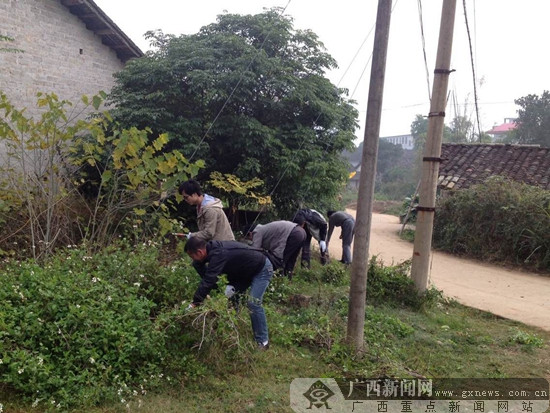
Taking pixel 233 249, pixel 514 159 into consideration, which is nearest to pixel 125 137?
pixel 233 249

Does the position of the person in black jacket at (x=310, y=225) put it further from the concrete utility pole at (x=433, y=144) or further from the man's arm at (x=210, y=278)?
the man's arm at (x=210, y=278)

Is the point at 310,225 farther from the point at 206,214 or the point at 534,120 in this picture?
the point at 534,120

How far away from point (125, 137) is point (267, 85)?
14.7ft

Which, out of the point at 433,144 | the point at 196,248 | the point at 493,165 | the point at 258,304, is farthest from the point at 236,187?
the point at 493,165

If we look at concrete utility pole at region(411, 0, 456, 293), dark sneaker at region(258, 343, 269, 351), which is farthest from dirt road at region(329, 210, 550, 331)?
dark sneaker at region(258, 343, 269, 351)

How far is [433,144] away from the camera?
744cm

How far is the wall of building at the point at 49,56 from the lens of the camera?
10.4 meters

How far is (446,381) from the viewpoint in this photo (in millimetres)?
4828

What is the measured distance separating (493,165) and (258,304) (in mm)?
13168

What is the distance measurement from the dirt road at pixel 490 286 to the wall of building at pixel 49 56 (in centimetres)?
701

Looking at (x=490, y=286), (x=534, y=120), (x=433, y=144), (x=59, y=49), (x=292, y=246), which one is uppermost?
(x=534, y=120)

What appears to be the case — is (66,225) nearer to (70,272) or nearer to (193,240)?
(70,272)

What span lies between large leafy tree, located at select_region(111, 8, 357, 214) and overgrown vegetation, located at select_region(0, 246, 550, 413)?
12.6 ft

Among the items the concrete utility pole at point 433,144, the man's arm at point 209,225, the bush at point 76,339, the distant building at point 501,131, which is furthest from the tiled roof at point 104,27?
the distant building at point 501,131
